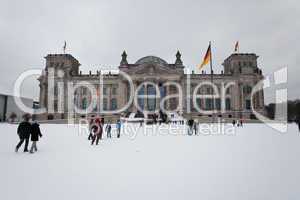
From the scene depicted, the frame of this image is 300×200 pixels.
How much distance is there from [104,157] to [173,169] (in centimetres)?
311

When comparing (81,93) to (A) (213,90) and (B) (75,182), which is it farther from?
(B) (75,182)

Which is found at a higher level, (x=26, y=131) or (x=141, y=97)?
(x=141, y=97)

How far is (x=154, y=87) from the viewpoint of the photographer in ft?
189

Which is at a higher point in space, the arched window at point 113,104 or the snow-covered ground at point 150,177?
the arched window at point 113,104

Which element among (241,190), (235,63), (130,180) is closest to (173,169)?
(130,180)

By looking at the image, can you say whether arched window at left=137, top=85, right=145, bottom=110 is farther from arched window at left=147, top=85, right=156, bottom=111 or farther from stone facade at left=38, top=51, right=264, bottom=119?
arched window at left=147, top=85, right=156, bottom=111

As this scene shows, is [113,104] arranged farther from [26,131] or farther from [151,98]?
[26,131]

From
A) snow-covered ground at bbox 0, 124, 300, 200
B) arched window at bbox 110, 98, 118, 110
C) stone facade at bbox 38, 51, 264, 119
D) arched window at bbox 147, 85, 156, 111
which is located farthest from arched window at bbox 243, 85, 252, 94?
snow-covered ground at bbox 0, 124, 300, 200

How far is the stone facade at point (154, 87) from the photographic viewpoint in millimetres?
57344

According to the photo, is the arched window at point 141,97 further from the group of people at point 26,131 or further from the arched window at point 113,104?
the group of people at point 26,131

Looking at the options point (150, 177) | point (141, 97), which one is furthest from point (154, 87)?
point (150, 177)

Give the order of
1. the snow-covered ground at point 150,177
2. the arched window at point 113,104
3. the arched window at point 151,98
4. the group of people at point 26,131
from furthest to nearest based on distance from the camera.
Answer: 1. the arched window at point 113,104
2. the arched window at point 151,98
3. the group of people at point 26,131
4. the snow-covered ground at point 150,177

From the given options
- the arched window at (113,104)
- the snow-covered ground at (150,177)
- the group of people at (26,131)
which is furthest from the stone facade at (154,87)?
the snow-covered ground at (150,177)

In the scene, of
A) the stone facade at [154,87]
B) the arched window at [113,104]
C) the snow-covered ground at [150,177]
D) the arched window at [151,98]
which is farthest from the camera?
the arched window at [113,104]
